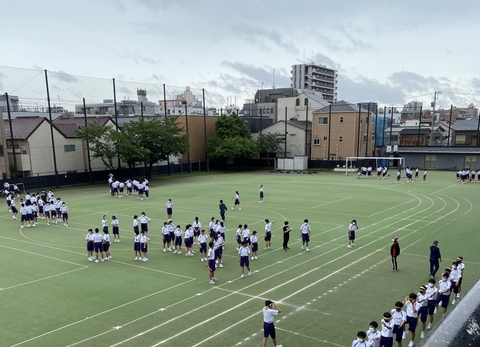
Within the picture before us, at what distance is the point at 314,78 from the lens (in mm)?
143625

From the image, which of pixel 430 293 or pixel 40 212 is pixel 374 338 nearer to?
pixel 430 293

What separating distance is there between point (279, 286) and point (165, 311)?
183 inches

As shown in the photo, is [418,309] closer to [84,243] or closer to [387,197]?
[84,243]

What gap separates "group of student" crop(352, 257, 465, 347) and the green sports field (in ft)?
4.42

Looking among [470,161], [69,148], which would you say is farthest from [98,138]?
[470,161]

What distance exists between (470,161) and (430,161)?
541 centimetres

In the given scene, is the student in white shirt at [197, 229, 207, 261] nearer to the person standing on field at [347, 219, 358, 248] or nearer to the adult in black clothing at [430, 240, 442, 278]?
the person standing on field at [347, 219, 358, 248]

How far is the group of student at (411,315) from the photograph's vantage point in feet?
32.3

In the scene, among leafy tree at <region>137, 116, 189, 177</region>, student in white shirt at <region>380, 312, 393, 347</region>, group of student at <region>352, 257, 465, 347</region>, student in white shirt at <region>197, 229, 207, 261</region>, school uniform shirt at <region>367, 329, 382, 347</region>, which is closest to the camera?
school uniform shirt at <region>367, 329, 382, 347</region>

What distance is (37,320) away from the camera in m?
13.2

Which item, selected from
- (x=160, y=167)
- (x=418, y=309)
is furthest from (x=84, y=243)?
(x=160, y=167)

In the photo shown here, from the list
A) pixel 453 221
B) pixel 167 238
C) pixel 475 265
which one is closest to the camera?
pixel 475 265

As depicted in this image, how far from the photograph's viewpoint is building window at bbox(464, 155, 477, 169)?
58.2 meters

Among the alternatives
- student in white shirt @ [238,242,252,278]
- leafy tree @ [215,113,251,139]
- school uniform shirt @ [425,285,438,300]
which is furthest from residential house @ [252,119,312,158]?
school uniform shirt @ [425,285,438,300]
